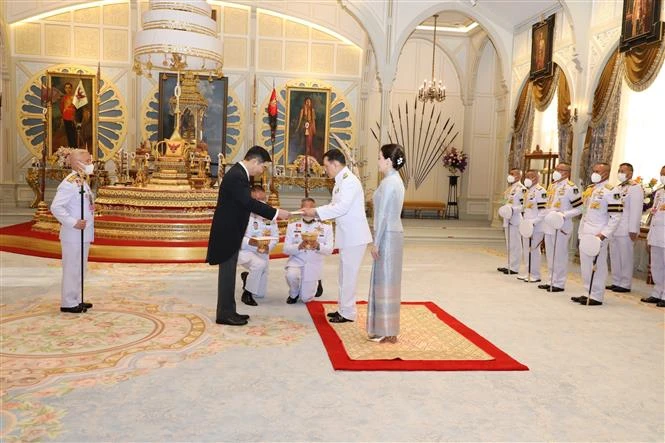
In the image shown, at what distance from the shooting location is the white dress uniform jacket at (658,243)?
24.3ft

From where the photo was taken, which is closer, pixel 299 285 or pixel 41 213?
pixel 299 285

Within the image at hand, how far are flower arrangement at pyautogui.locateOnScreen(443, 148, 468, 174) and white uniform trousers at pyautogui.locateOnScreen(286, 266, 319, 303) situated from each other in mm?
12434

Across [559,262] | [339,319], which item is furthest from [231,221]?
[559,262]

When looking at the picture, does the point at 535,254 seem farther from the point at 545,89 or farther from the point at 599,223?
the point at 545,89

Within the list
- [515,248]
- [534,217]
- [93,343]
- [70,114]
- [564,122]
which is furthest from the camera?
[70,114]

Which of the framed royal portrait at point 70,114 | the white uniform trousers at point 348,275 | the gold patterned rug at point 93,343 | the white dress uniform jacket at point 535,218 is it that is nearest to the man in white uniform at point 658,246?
the white dress uniform jacket at point 535,218

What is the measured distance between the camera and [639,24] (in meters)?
9.15

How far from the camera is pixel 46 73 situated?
16.0 meters

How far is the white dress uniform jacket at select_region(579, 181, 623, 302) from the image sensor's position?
23.2 feet

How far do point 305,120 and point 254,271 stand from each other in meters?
11.1

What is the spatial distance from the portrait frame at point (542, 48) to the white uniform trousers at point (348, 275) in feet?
29.5

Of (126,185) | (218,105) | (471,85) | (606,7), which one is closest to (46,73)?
(218,105)

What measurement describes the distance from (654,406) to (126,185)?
34.2 feet

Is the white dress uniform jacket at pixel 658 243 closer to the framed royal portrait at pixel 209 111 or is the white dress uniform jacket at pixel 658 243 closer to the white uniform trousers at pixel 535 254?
the white uniform trousers at pixel 535 254
